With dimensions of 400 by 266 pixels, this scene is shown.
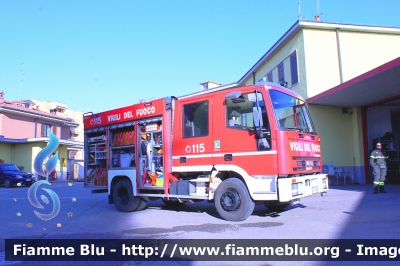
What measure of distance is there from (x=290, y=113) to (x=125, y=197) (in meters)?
5.03

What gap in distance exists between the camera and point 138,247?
5.79m

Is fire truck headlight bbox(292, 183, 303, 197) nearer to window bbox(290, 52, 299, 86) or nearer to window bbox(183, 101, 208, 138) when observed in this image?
window bbox(183, 101, 208, 138)

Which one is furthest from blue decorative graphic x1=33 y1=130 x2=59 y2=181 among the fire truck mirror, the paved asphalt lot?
the fire truck mirror

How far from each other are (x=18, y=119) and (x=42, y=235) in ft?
102

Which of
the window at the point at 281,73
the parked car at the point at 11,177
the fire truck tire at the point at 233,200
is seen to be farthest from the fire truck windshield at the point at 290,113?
the parked car at the point at 11,177

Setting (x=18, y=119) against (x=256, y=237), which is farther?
(x=18, y=119)

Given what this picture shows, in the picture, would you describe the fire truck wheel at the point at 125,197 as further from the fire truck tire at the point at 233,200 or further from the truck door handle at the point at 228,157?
the truck door handle at the point at 228,157

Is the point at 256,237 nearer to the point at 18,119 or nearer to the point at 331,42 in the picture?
the point at 331,42

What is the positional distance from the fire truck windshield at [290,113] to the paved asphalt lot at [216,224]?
6.59 feet

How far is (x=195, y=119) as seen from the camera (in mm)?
8359

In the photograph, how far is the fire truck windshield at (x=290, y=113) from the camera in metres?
7.31

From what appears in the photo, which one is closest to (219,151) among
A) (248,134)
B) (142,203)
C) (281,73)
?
(248,134)

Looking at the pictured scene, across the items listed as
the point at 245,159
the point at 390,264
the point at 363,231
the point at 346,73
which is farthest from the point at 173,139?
the point at 346,73

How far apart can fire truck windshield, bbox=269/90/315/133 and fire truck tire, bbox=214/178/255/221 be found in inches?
60.2
